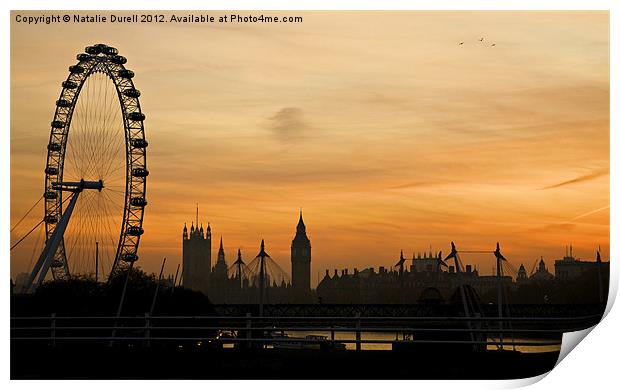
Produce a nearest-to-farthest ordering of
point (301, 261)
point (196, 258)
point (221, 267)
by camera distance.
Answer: point (301, 261), point (196, 258), point (221, 267)

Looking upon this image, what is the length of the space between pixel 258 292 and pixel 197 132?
21.5 ft

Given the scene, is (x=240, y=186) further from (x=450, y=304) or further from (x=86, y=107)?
(x=450, y=304)

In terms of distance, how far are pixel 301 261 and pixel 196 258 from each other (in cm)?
126

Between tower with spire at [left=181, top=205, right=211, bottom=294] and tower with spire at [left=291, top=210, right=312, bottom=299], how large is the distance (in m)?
0.89

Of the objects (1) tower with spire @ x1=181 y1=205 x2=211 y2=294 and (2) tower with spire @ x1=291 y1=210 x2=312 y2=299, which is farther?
(1) tower with spire @ x1=181 y1=205 x2=211 y2=294

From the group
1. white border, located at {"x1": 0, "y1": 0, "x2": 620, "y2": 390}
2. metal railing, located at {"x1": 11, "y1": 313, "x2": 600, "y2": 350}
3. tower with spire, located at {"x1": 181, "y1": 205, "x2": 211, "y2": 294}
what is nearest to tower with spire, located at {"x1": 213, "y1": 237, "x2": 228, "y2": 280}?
tower with spire, located at {"x1": 181, "y1": 205, "x2": 211, "y2": 294}

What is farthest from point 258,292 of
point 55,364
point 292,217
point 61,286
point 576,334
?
point 576,334

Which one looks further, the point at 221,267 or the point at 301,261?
the point at 221,267

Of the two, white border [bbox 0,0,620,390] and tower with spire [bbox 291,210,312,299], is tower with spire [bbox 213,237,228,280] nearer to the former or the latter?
tower with spire [bbox 291,210,312,299]

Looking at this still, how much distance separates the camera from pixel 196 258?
40.4 ft

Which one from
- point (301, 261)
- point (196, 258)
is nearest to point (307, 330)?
point (301, 261)

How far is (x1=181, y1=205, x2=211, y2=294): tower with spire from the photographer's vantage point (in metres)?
11.4
